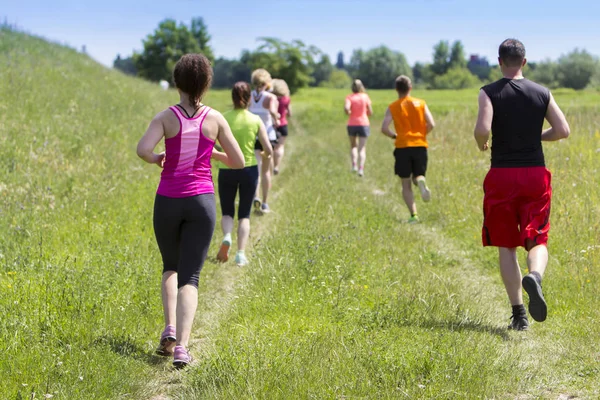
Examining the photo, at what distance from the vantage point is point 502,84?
5242mm

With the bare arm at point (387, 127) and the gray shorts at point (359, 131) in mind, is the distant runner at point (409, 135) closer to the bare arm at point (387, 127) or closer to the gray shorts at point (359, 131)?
the bare arm at point (387, 127)

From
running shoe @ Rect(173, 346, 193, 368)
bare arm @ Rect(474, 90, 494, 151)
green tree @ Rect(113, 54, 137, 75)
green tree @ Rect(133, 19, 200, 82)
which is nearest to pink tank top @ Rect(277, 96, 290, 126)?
bare arm @ Rect(474, 90, 494, 151)

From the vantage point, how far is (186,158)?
4531mm

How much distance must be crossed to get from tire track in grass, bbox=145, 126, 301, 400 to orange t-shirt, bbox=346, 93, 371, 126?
5.70 meters

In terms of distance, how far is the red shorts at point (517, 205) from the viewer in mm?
5188

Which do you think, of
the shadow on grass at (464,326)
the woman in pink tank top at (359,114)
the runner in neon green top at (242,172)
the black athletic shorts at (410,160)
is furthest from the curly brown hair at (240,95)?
the woman in pink tank top at (359,114)

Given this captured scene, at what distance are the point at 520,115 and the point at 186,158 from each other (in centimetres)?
275

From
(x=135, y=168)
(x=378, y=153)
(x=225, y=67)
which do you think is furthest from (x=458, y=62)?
(x=135, y=168)

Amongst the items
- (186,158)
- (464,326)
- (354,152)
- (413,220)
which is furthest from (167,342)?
(354,152)

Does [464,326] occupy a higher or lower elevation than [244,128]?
lower

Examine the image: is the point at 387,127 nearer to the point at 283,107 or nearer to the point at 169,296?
the point at 283,107

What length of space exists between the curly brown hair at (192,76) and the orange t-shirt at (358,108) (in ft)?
33.5

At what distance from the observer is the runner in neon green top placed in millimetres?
7645

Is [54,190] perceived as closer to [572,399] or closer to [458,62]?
[572,399]
